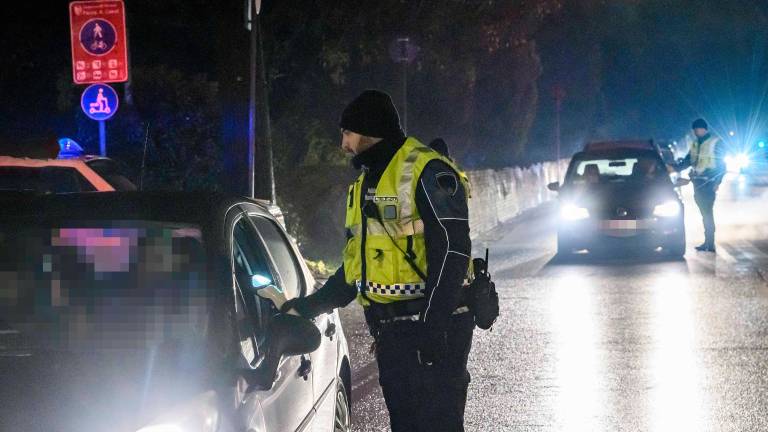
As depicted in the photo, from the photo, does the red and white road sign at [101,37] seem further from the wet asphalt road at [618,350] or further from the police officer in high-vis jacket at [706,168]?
the police officer in high-vis jacket at [706,168]

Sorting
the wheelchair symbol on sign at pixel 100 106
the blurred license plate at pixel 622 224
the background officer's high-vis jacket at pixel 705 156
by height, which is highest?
the wheelchair symbol on sign at pixel 100 106

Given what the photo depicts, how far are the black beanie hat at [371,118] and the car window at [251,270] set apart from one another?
23.0 inches

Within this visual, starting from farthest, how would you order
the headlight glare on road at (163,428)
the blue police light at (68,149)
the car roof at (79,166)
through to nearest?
the blue police light at (68,149) < the car roof at (79,166) < the headlight glare on road at (163,428)

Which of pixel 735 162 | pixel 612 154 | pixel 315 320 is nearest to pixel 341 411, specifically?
pixel 315 320

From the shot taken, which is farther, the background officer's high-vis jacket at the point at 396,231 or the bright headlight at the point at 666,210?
the bright headlight at the point at 666,210

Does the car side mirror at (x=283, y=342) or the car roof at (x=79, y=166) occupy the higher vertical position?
the car roof at (x=79, y=166)

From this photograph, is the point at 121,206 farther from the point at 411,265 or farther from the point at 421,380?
the point at 421,380

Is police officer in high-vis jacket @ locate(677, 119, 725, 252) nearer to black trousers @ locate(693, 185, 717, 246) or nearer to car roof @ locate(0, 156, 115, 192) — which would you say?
black trousers @ locate(693, 185, 717, 246)

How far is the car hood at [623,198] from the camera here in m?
16.3

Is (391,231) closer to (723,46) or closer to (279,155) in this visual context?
(279,155)

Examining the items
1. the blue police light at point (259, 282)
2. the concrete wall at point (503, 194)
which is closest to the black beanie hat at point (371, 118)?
the blue police light at point (259, 282)

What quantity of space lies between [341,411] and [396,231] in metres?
1.36

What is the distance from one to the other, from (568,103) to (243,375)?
55004 mm

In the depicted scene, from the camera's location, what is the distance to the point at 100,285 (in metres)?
4.04
